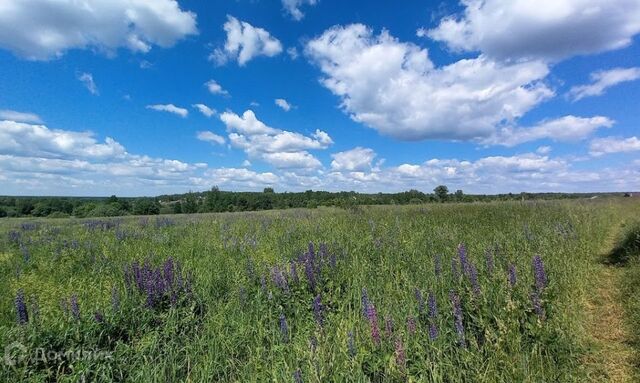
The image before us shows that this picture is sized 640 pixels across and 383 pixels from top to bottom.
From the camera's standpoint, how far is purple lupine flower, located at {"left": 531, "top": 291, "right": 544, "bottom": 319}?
11.2ft

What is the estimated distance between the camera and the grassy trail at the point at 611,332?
3180 mm

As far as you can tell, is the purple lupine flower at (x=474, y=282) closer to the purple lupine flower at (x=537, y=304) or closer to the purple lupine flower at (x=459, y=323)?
the purple lupine flower at (x=459, y=323)

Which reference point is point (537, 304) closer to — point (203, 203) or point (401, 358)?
point (401, 358)

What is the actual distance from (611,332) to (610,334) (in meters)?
0.08

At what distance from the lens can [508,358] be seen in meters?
3.01

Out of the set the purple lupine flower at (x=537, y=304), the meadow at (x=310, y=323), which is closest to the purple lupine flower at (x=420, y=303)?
the meadow at (x=310, y=323)

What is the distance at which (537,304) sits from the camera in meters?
3.44

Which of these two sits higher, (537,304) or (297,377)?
(537,304)

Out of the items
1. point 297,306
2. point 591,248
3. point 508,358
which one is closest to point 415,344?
point 508,358

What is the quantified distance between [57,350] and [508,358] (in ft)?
13.5

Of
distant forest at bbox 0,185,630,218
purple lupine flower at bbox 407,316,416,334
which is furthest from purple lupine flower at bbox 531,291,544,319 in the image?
distant forest at bbox 0,185,630,218

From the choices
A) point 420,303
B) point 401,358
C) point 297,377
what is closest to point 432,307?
point 420,303

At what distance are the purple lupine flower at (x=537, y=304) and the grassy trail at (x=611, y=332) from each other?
1.96 feet

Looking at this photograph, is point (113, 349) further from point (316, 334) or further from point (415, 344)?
point (415, 344)
